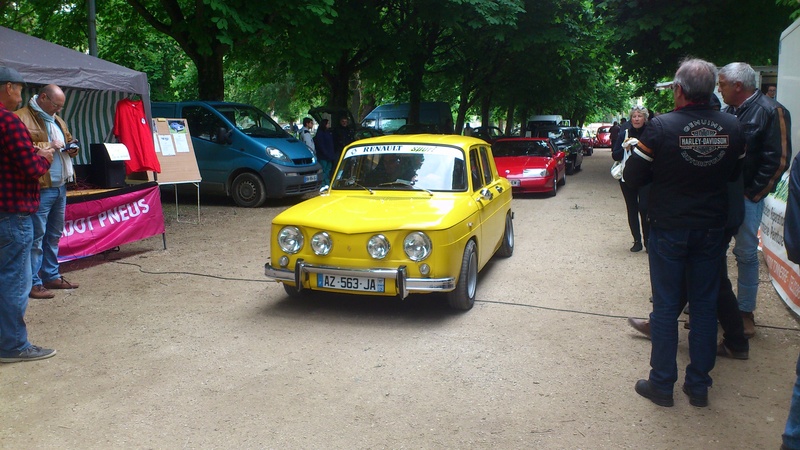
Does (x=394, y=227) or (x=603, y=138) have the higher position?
(x=603, y=138)

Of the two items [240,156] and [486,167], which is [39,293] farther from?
[240,156]

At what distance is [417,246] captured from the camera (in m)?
5.48

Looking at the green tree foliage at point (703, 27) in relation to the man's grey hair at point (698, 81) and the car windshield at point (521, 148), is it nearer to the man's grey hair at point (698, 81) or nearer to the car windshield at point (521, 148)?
the car windshield at point (521, 148)

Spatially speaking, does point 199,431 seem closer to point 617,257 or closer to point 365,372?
point 365,372

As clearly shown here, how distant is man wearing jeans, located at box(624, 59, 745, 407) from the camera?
3.82 metres

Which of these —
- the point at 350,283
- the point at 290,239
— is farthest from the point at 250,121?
the point at 350,283

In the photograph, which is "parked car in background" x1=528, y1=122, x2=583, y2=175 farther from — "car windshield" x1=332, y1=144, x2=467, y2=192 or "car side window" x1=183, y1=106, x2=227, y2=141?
"car windshield" x1=332, y1=144, x2=467, y2=192

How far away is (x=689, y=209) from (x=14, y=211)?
14.9 ft

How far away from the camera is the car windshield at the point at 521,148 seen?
623 inches

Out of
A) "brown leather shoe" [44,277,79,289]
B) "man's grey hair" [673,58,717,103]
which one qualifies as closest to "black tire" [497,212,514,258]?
"man's grey hair" [673,58,717,103]

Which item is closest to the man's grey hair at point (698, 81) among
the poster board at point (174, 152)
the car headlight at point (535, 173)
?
the poster board at point (174, 152)

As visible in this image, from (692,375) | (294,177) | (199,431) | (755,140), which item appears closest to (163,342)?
(199,431)

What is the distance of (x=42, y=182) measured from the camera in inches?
245

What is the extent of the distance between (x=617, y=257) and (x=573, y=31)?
15.3m
